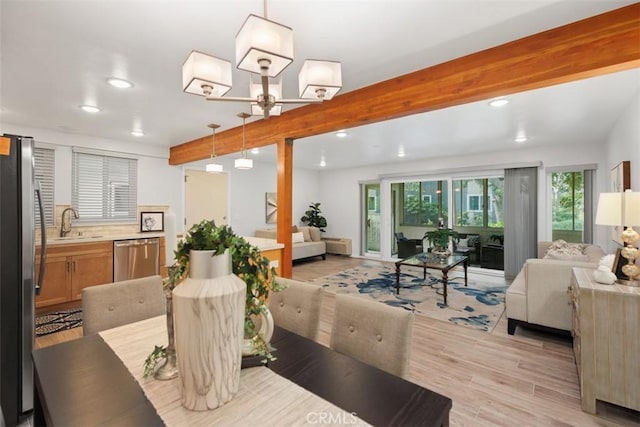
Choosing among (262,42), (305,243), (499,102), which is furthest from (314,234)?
(262,42)

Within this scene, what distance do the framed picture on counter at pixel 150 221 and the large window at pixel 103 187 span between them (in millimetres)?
145

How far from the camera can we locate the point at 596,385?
A: 75.0 inches

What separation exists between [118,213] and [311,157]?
377cm

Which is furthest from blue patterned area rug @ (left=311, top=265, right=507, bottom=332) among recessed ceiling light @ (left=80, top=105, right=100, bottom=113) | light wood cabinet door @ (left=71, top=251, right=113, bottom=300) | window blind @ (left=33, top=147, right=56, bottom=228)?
window blind @ (left=33, top=147, right=56, bottom=228)

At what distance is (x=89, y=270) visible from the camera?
4.12 metres

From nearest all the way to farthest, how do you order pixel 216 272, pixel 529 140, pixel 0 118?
1. pixel 216 272
2. pixel 0 118
3. pixel 529 140

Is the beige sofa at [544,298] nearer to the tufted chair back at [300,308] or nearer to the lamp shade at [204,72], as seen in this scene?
the tufted chair back at [300,308]

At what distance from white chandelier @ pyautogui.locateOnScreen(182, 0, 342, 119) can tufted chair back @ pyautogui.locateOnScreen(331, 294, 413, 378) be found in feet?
3.78

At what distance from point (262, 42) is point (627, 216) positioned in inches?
98.0

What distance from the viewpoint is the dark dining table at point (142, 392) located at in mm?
890

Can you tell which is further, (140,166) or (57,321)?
(140,166)

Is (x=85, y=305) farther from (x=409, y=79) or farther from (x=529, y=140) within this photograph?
(x=529, y=140)

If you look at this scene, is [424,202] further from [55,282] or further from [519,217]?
[55,282]

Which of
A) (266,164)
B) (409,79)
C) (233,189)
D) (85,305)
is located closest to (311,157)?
(266,164)
